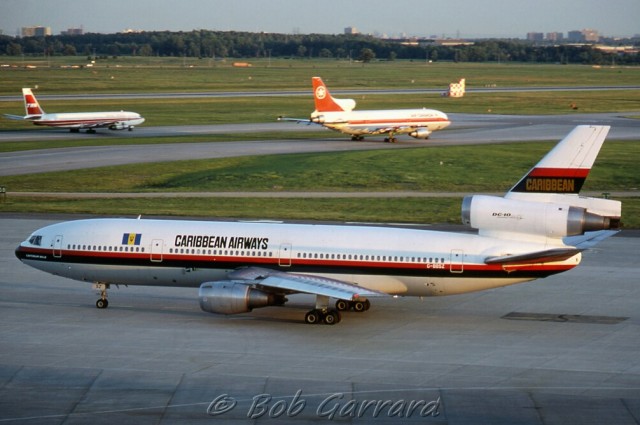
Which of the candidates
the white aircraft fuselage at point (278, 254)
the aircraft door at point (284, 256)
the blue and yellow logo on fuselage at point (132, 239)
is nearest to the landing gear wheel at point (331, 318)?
the white aircraft fuselage at point (278, 254)

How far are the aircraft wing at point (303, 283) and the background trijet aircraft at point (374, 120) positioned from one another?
75.0 meters

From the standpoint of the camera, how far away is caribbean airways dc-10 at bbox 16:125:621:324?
3969 centimetres

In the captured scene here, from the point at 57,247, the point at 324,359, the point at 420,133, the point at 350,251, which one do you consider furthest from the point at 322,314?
the point at 420,133

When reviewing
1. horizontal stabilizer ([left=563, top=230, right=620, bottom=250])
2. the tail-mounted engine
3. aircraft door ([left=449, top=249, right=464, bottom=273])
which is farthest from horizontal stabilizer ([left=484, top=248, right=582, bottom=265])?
the tail-mounted engine

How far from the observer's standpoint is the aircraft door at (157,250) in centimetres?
4297

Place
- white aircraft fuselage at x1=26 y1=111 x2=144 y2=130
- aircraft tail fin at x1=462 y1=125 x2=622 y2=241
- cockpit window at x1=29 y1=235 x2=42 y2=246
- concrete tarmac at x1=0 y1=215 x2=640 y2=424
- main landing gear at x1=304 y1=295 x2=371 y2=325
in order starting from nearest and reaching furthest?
concrete tarmac at x1=0 y1=215 x2=640 y2=424 < aircraft tail fin at x1=462 y1=125 x2=622 y2=241 < main landing gear at x1=304 y1=295 x2=371 y2=325 < cockpit window at x1=29 y1=235 x2=42 y2=246 < white aircraft fuselage at x1=26 y1=111 x2=144 y2=130

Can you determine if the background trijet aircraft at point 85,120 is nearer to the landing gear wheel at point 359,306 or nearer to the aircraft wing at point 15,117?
the aircraft wing at point 15,117

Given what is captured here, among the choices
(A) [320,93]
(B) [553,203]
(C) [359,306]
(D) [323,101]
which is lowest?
(C) [359,306]

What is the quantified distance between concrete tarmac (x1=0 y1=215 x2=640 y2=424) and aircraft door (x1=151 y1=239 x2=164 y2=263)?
2374mm

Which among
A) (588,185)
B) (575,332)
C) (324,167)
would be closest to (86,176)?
(324,167)

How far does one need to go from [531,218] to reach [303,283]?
942cm

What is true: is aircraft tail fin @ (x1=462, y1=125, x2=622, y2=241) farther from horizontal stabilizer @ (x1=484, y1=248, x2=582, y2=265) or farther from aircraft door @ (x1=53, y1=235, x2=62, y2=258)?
aircraft door @ (x1=53, y1=235, x2=62, y2=258)

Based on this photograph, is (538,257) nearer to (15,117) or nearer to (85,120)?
(85,120)

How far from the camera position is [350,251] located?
137 feet
